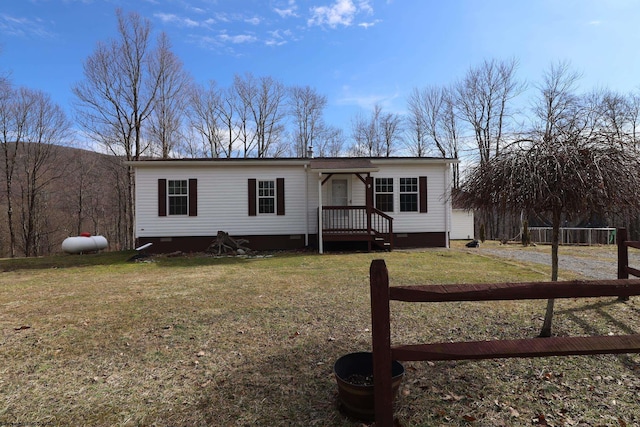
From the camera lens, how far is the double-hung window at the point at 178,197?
509 inches

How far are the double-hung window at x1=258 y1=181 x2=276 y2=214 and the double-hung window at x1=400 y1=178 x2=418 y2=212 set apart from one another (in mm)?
5204

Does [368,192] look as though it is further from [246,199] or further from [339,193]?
[246,199]

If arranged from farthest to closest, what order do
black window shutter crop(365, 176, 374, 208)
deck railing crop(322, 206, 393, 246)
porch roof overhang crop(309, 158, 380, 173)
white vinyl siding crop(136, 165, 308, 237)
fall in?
white vinyl siding crop(136, 165, 308, 237) < deck railing crop(322, 206, 393, 246) < black window shutter crop(365, 176, 374, 208) < porch roof overhang crop(309, 158, 380, 173)

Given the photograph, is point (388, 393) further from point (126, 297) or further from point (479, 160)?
point (126, 297)

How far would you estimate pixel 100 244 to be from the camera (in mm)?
16359

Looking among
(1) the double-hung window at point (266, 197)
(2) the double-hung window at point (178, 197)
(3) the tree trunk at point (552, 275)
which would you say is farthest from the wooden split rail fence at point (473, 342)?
(2) the double-hung window at point (178, 197)

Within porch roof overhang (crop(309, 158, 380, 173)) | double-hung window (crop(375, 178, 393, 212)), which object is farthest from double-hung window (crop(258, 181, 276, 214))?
double-hung window (crop(375, 178, 393, 212))

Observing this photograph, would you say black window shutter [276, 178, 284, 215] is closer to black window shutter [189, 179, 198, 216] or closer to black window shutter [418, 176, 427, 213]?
black window shutter [189, 179, 198, 216]

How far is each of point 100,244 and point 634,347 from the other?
19.2 m

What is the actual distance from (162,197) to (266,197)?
398cm

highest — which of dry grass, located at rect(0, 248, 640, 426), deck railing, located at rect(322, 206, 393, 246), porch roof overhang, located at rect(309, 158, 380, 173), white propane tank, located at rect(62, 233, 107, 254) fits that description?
porch roof overhang, located at rect(309, 158, 380, 173)

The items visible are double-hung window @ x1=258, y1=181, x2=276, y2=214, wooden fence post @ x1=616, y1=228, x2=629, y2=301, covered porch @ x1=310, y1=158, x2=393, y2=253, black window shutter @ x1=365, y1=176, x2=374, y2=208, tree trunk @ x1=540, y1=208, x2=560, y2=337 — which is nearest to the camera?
tree trunk @ x1=540, y1=208, x2=560, y2=337

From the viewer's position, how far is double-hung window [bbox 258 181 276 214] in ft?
43.4

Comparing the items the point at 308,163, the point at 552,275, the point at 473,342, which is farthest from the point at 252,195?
the point at 473,342
